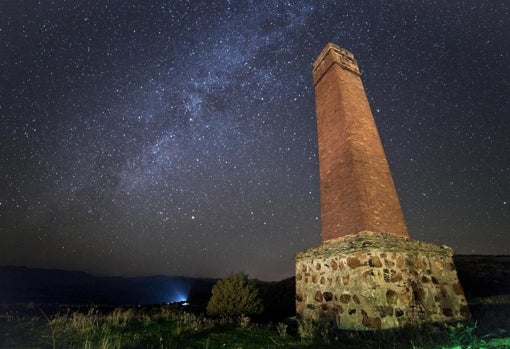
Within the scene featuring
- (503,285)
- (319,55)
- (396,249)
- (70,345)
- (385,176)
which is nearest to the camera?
(70,345)

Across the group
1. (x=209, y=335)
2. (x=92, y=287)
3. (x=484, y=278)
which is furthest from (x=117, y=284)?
(x=209, y=335)

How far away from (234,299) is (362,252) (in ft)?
21.5

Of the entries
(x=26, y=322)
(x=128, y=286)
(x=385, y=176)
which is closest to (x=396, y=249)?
(x=385, y=176)

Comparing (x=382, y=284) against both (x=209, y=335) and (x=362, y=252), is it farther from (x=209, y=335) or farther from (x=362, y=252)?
(x=209, y=335)

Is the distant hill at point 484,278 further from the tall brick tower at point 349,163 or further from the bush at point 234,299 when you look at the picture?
the tall brick tower at point 349,163

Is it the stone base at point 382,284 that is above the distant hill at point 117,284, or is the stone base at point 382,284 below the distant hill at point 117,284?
below

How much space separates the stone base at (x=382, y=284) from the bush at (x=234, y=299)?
3662mm

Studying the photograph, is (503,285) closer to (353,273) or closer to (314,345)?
(353,273)

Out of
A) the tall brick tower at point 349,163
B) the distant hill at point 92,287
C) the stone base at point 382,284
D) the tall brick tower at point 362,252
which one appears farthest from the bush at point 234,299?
the distant hill at point 92,287

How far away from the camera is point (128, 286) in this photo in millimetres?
133750

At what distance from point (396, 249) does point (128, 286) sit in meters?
148

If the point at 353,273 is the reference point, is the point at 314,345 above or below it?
below

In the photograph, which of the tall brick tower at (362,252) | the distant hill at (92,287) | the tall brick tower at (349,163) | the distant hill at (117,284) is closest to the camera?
the tall brick tower at (362,252)

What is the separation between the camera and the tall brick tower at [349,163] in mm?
8211
